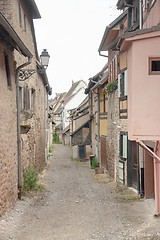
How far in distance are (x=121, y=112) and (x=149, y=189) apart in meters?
3.28

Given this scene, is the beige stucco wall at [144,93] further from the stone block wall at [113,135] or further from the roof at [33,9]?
the roof at [33,9]

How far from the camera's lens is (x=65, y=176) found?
15797 millimetres

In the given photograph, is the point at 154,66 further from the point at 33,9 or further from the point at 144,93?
the point at 33,9

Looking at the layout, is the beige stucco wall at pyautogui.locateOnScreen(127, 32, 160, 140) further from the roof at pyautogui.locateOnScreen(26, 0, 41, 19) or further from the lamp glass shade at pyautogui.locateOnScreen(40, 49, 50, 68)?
the roof at pyautogui.locateOnScreen(26, 0, 41, 19)

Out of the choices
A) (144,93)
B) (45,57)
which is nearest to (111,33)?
(45,57)

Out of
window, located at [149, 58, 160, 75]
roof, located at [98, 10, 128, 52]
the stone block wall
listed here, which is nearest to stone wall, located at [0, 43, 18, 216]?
window, located at [149, 58, 160, 75]

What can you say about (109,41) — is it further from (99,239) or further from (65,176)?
(99,239)

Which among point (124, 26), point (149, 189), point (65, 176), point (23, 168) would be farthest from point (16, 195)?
point (124, 26)

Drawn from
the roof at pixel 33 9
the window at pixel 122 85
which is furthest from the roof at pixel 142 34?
the roof at pixel 33 9

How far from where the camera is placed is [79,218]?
8.06 metres

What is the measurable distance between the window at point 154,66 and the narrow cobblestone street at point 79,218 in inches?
132

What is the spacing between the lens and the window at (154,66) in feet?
22.2

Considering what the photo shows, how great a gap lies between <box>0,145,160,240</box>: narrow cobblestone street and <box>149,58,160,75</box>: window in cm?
335

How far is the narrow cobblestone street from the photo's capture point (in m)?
6.73
